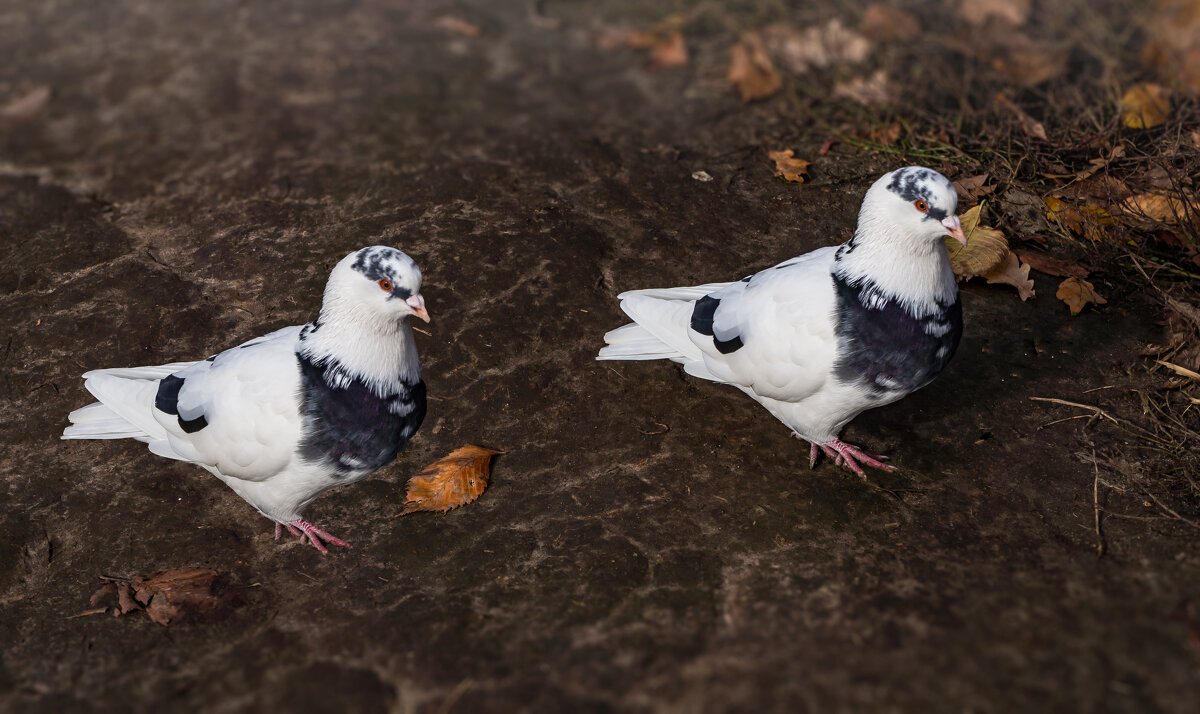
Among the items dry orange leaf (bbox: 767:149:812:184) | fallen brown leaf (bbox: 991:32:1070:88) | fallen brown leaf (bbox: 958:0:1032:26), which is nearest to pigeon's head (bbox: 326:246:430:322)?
dry orange leaf (bbox: 767:149:812:184)

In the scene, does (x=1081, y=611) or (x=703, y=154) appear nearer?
(x=1081, y=611)

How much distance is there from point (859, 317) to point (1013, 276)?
1583 millimetres

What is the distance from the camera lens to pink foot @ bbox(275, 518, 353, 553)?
366cm

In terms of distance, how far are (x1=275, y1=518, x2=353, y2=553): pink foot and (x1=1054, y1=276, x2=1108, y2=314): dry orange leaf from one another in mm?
3551

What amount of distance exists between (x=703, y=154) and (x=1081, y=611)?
3.69 meters

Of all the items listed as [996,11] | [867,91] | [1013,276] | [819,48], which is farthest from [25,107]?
[996,11]

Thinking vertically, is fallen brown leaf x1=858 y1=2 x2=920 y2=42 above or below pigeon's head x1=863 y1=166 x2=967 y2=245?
below

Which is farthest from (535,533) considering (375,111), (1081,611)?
(375,111)

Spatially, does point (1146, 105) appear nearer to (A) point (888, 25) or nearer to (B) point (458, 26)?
(A) point (888, 25)

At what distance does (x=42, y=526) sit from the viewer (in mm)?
3744

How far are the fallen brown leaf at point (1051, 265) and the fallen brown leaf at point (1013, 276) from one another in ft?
0.46

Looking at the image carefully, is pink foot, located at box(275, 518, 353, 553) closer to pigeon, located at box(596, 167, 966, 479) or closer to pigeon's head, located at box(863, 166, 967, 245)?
pigeon, located at box(596, 167, 966, 479)

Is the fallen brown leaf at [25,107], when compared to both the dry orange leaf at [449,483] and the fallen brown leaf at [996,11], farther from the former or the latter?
the fallen brown leaf at [996,11]

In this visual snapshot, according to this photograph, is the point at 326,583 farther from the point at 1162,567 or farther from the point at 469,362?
the point at 1162,567
